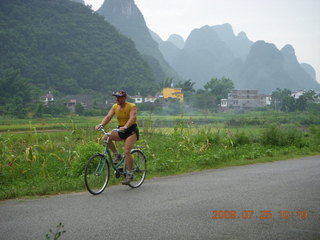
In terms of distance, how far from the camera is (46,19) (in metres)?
95.4

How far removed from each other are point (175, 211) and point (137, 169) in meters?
2.22

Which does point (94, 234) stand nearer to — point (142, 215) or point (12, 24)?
point (142, 215)

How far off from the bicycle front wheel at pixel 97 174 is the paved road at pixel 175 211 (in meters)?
0.16

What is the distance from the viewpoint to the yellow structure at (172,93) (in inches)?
3132

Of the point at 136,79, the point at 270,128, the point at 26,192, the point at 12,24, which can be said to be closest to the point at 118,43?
the point at 136,79

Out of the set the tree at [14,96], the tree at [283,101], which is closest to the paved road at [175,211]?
the tree at [14,96]

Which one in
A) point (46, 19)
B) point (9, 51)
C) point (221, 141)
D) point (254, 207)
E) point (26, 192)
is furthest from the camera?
point (46, 19)

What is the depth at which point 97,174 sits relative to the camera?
6.43 m

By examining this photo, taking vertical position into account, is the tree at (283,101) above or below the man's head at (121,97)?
above

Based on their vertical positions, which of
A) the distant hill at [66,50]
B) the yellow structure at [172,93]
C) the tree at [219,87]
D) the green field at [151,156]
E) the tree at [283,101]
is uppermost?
the distant hill at [66,50]

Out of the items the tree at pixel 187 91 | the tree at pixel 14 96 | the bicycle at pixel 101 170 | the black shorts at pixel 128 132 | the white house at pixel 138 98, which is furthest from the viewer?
the tree at pixel 187 91

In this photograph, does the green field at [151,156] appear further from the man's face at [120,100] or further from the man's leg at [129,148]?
the man's face at [120,100]

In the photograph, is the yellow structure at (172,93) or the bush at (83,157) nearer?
the bush at (83,157)

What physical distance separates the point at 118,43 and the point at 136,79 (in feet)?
67.4
